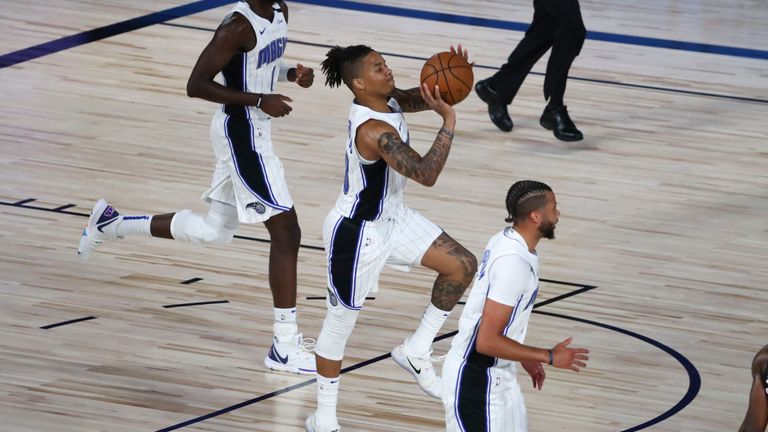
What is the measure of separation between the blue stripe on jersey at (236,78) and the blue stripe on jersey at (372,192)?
0.93m

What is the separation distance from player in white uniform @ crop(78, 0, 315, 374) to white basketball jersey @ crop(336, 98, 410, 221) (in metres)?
0.60

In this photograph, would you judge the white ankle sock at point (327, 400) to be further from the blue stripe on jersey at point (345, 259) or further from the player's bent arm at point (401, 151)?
the player's bent arm at point (401, 151)

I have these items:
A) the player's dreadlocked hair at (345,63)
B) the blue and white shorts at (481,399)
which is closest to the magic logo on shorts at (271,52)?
the player's dreadlocked hair at (345,63)

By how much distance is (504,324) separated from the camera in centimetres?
406

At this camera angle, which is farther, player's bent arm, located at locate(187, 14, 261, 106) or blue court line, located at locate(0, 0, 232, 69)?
blue court line, located at locate(0, 0, 232, 69)

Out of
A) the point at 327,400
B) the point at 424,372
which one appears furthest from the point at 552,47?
the point at 327,400

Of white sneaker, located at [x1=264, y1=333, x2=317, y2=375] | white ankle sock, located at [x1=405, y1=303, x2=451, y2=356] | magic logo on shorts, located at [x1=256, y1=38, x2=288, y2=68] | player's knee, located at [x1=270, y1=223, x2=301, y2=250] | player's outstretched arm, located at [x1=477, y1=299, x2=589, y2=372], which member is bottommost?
white sneaker, located at [x1=264, y1=333, x2=317, y2=375]

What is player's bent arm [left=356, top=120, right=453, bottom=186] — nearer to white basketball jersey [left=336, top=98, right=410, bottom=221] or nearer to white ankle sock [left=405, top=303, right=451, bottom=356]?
white basketball jersey [left=336, top=98, right=410, bottom=221]

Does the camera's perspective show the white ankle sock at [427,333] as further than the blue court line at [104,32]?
No

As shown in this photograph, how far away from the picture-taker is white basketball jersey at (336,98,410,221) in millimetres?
5059

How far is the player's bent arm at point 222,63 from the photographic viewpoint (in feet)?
18.5

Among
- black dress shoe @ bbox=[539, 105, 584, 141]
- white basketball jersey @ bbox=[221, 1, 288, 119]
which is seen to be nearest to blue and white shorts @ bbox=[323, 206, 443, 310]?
white basketball jersey @ bbox=[221, 1, 288, 119]

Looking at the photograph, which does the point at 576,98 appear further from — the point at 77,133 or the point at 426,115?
the point at 77,133

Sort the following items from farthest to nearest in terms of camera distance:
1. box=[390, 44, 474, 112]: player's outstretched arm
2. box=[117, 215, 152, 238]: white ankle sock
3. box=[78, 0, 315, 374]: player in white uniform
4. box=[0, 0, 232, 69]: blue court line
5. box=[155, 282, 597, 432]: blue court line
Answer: box=[0, 0, 232, 69]: blue court line < box=[117, 215, 152, 238]: white ankle sock < box=[78, 0, 315, 374]: player in white uniform < box=[390, 44, 474, 112]: player's outstretched arm < box=[155, 282, 597, 432]: blue court line
